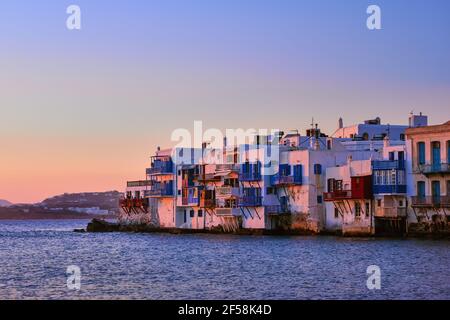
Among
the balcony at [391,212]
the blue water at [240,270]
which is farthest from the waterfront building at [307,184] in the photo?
the blue water at [240,270]

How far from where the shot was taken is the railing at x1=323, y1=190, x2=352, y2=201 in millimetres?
67912

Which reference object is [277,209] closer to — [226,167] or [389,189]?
[226,167]

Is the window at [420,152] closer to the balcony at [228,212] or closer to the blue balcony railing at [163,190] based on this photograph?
the balcony at [228,212]

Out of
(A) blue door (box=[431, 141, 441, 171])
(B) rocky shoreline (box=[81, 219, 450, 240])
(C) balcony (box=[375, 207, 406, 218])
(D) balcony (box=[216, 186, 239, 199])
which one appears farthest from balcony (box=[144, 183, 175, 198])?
(A) blue door (box=[431, 141, 441, 171])

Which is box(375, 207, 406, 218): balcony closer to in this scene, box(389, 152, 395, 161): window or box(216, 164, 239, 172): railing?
box(389, 152, 395, 161): window

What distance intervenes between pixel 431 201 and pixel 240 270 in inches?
870

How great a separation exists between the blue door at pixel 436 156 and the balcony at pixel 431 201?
6.38 ft

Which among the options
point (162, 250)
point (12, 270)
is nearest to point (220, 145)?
point (162, 250)

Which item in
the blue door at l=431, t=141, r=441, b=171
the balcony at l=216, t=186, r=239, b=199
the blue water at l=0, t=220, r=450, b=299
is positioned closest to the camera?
the blue water at l=0, t=220, r=450, b=299

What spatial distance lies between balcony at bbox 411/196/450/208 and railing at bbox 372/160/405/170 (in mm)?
2558

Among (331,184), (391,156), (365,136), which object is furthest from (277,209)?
(365,136)

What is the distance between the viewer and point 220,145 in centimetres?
8456
